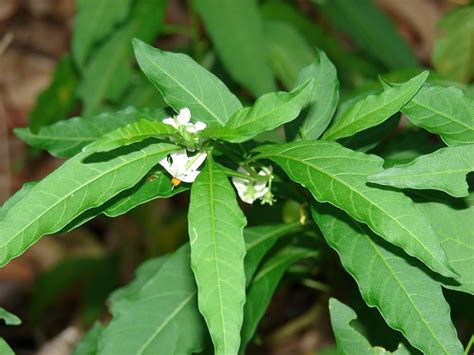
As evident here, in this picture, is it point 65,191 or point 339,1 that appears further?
point 339,1

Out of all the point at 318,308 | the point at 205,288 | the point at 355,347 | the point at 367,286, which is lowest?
the point at 318,308

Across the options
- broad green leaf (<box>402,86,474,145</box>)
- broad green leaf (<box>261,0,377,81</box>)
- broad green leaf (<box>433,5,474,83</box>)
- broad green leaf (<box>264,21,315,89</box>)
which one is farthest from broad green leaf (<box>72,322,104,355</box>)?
broad green leaf (<box>433,5,474,83</box>)

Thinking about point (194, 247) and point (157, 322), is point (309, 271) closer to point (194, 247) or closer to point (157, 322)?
point (157, 322)

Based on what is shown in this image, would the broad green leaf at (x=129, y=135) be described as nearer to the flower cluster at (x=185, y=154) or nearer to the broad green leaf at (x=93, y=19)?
the flower cluster at (x=185, y=154)

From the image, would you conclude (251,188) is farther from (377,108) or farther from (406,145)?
(406,145)

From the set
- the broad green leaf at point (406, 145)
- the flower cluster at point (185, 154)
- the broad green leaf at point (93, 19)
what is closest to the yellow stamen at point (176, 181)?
the flower cluster at point (185, 154)

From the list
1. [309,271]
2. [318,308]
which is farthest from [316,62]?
[318,308]

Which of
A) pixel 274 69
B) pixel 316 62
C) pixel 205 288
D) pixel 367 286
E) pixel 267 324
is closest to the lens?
pixel 205 288

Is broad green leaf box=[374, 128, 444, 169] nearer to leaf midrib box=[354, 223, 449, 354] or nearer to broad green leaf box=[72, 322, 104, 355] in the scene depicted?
leaf midrib box=[354, 223, 449, 354]
